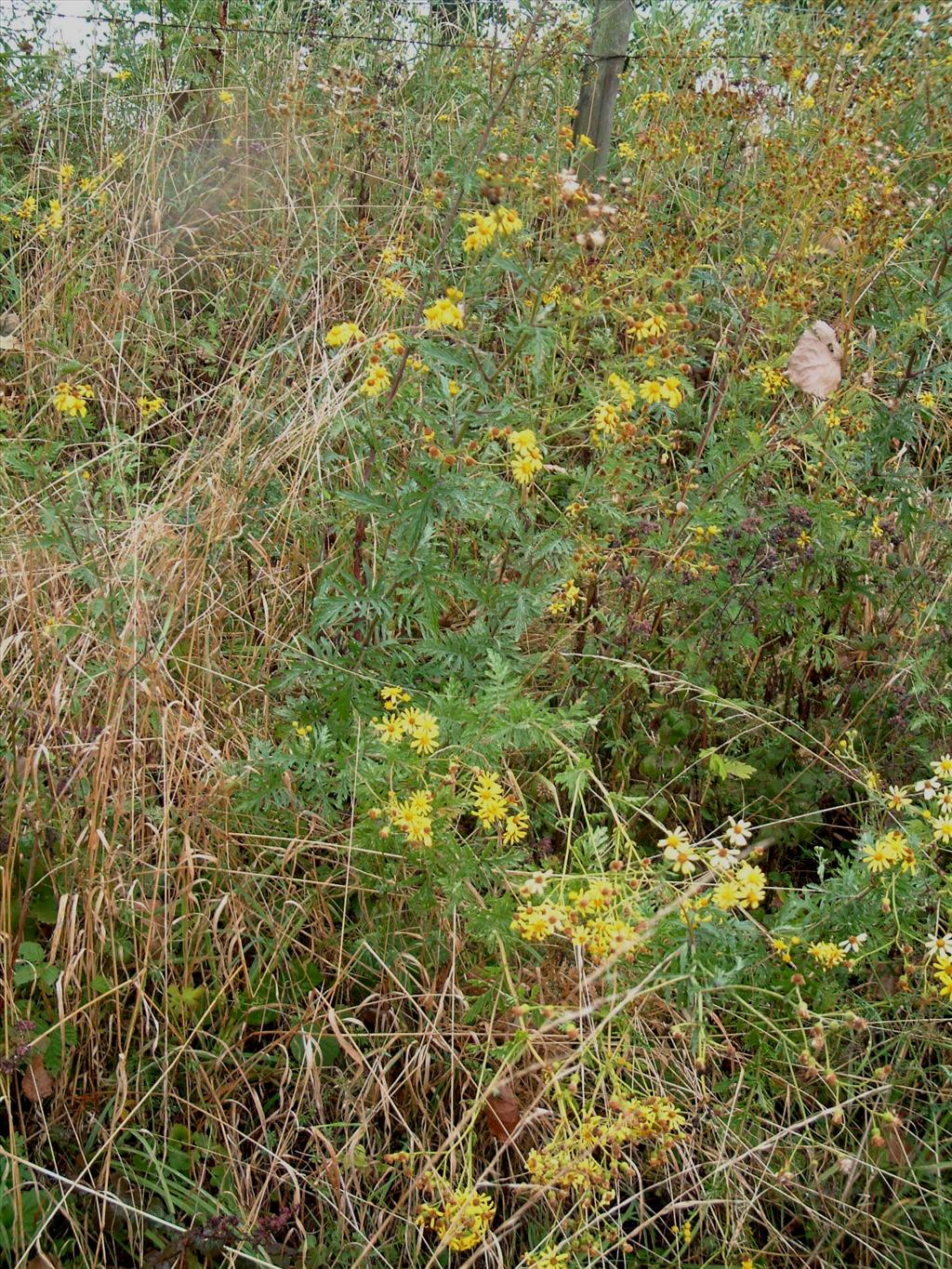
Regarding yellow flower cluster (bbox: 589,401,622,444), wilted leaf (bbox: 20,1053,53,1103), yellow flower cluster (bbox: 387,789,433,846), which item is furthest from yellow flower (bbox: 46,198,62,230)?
wilted leaf (bbox: 20,1053,53,1103)

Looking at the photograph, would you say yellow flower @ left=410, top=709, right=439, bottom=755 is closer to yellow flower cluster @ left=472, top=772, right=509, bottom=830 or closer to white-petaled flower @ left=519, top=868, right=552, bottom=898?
yellow flower cluster @ left=472, top=772, right=509, bottom=830

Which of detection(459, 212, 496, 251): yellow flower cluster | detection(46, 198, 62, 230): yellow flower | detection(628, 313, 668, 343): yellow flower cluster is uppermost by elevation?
detection(459, 212, 496, 251): yellow flower cluster

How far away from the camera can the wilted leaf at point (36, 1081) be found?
1831 millimetres

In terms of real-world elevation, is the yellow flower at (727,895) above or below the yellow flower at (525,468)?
below

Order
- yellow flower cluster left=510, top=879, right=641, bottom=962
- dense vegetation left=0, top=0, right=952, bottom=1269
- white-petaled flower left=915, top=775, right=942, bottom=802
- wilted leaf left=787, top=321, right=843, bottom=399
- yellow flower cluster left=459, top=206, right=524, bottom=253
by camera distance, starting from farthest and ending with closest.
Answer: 1. wilted leaf left=787, top=321, right=843, bottom=399
2. white-petaled flower left=915, top=775, right=942, bottom=802
3. yellow flower cluster left=459, top=206, right=524, bottom=253
4. dense vegetation left=0, top=0, right=952, bottom=1269
5. yellow flower cluster left=510, top=879, right=641, bottom=962

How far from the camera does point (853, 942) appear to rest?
204 cm

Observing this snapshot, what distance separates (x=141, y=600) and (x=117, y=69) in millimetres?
3222

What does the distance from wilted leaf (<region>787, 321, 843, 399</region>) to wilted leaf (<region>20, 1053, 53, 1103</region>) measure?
2409 millimetres

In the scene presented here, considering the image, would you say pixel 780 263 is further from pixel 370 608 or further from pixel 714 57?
pixel 370 608

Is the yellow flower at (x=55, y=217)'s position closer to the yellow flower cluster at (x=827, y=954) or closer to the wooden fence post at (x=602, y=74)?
the wooden fence post at (x=602, y=74)

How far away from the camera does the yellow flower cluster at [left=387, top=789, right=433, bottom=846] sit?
1.79m

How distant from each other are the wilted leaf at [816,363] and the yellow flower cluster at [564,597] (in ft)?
3.08

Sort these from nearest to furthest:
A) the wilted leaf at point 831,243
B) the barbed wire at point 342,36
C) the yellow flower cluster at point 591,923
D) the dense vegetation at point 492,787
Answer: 1. the yellow flower cluster at point 591,923
2. the dense vegetation at point 492,787
3. the wilted leaf at point 831,243
4. the barbed wire at point 342,36

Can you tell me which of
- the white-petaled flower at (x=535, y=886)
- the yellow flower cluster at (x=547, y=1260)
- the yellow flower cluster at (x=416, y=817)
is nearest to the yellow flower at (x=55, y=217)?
the yellow flower cluster at (x=416, y=817)
